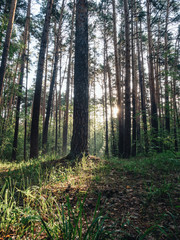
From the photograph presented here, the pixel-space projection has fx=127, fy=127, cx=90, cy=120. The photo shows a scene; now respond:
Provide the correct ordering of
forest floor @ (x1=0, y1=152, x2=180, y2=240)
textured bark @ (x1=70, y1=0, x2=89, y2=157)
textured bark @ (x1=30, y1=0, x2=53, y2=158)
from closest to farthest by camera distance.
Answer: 1. forest floor @ (x1=0, y1=152, x2=180, y2=240)
2. textured bark @ (x1=70, y1=0, x2=89, y2=157)
3. textured bark @ (x1=30, y1=0, x2=53, y2=158)

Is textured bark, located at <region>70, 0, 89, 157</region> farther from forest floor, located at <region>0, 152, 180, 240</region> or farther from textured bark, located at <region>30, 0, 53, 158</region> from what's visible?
textured bark, located at <region>30, 0, 53, 158</region>

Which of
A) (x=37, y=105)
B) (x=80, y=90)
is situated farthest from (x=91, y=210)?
(x=37, y=105)

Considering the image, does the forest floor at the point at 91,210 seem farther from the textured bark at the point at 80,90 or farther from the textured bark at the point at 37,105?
the textured bark at the point at 37,105

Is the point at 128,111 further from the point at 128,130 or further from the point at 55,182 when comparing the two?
the point at 55,182

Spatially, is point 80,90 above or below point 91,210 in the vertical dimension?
above

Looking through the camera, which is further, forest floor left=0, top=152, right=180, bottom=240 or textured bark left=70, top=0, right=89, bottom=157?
textured bark left=70, top=0, right=89, bottom=157

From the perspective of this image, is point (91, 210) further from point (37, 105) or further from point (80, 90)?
point (37, 105)

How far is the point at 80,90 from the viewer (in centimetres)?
442

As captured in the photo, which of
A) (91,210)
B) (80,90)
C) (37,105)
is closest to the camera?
(91,210)

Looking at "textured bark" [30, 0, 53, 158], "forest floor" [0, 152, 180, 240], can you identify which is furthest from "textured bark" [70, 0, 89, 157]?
"textured bark" [30, 0, 53, 158]

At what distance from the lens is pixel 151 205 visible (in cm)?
180

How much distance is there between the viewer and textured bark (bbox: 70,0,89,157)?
14.1ft

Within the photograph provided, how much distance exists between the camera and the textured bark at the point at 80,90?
4.29 m

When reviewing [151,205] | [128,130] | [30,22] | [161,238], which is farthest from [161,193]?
[30,22]
